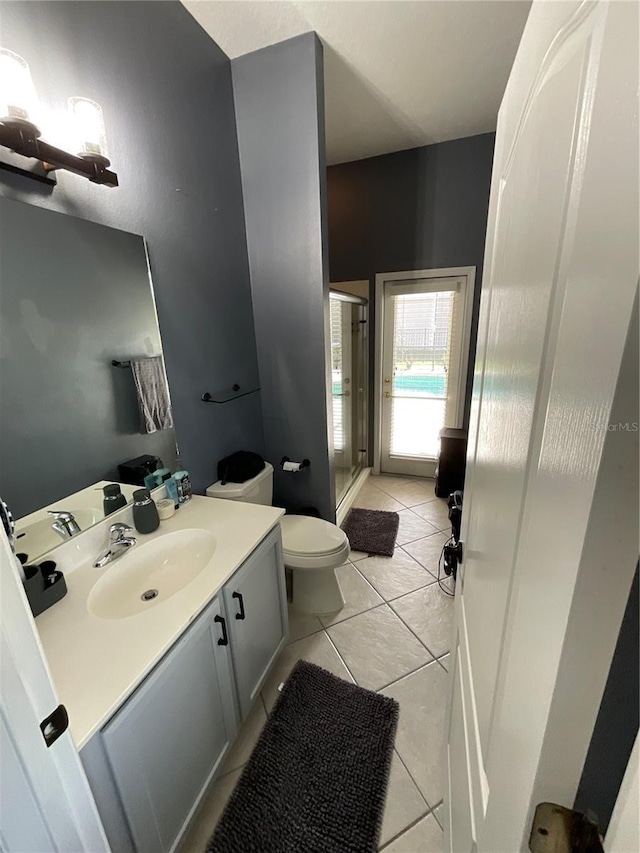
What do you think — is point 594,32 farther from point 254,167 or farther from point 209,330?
point 254,167

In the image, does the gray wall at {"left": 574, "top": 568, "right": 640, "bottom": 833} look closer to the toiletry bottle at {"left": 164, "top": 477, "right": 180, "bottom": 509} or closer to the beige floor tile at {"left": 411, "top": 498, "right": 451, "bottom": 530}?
the toiletry bottle at {"left": 164, "top": 477, "right": 180, "bottom": 509}

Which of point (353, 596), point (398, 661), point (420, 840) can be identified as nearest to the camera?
point (420, 840)

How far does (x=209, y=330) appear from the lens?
177 centimetres

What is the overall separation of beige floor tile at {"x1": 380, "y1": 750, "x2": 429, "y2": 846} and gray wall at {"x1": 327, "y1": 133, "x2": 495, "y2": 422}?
2.62 metres

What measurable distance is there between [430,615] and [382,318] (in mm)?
2461

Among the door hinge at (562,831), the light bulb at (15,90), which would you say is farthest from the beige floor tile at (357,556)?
the light bulb at (15,90)

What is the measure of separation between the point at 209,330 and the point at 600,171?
173 centimetres

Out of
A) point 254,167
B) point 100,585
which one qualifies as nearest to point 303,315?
point 254,167

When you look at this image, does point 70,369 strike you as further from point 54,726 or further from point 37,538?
point 54,726

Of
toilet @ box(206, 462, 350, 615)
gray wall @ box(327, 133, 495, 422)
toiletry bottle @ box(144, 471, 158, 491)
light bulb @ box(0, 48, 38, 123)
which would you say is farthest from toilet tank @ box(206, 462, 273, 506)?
gray wall @ box(327, 133, 495, 422)

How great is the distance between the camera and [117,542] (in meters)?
1.25

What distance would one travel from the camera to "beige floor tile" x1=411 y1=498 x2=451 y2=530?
2784mm

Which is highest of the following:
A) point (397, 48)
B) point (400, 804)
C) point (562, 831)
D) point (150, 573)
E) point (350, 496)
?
point (397, 48)

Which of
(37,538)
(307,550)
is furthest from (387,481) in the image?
(37,538)
